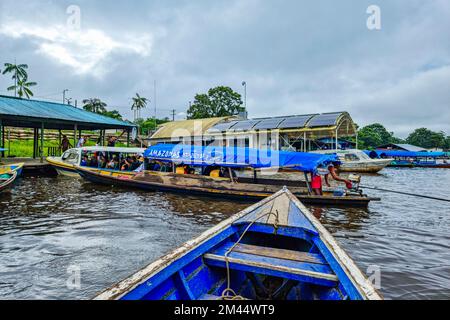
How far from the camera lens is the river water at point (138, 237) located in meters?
4.76

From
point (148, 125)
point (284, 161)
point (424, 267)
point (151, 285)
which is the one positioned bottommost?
point (424, 267)

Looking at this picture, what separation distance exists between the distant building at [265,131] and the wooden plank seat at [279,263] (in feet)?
57.8

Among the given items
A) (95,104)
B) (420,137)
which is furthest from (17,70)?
(420,137)

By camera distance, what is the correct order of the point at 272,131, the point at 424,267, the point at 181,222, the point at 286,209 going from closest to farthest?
the point at 424,267 < the point at 286,209 < the point at 181,222 < the point at 272,131

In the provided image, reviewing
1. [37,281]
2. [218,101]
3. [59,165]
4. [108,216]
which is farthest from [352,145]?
[37,281]

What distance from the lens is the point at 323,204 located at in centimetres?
1016

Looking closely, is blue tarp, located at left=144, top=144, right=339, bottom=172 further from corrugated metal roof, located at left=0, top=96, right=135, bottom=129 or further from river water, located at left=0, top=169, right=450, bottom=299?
corrugated metal roof, located at left=0, top=96, right=135, bottom=129

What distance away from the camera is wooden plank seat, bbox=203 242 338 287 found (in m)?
3.19

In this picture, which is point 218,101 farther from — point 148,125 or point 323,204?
point 323,204

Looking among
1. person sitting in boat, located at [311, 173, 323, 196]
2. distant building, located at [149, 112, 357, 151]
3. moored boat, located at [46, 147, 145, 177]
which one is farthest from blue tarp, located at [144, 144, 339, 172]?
distant building, located at [149, 112, 357, 151]

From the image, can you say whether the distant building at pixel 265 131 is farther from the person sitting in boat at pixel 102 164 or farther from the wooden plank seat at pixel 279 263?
the wooden plank seat at pixel 279 263

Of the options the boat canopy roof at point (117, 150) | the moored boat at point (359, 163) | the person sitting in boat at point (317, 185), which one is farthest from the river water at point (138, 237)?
the moored boat at point (359, 163)

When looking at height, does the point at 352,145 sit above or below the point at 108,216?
above

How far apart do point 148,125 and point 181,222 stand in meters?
39.7
